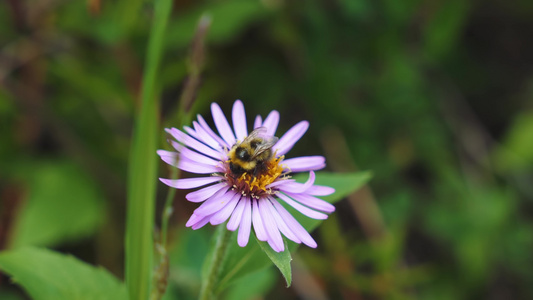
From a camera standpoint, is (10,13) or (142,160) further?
(10,13)

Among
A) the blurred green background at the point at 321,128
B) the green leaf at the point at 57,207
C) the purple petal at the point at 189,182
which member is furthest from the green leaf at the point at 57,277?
the green leaf at the point at 57,207

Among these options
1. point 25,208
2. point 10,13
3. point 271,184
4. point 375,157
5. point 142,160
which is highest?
point 10,13

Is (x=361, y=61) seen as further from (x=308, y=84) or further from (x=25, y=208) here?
(x=25, y=208)

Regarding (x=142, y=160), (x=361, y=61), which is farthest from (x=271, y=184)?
(x=361, y=61)

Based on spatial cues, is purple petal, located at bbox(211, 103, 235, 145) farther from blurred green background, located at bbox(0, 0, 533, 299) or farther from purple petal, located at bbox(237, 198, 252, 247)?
blurred green background, located at bbox(0, 0, 533, 299)

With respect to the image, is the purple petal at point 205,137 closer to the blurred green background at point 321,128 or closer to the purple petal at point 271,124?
the purple petal at point 271,124

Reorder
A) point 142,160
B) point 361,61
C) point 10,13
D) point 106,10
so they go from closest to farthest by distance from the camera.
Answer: point 142,160
point 106,10
point 10,13
point 361,61

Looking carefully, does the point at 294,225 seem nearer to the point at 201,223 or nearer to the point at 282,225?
the point at 282,225
